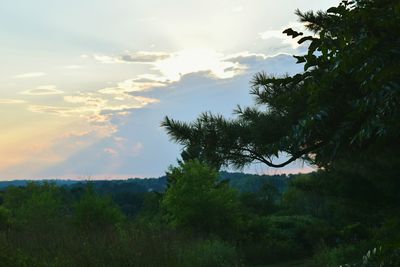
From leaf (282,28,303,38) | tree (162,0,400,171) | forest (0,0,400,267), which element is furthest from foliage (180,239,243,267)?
leaf (282,28,303,38)

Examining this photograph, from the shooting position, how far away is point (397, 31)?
2.65 meters

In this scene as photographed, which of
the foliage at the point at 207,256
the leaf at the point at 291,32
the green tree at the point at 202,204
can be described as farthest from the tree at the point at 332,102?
the green tree at the point at 202,204

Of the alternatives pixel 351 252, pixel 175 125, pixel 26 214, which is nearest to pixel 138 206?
pixel 26 214

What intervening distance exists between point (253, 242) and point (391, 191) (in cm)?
1292

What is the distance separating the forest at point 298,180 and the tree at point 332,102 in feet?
0.04

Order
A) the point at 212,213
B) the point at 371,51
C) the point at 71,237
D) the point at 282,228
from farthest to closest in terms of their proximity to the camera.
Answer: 1. the point at 282,228
2. the point at 212,213
3. the point at 71,237
4. the point at 371,51

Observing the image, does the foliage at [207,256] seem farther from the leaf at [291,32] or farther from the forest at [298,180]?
the leaf at [291,32]

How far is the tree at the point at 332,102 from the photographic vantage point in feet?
8.65

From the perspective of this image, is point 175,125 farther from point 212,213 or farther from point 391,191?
point 212,213

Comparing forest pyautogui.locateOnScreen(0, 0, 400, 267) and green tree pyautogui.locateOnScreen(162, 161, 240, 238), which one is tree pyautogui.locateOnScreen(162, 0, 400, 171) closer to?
forest pyautogui.locateOnScreen(0, 0, 400, 267)

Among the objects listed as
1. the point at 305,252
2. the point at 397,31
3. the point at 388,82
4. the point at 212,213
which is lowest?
the point at 305,252

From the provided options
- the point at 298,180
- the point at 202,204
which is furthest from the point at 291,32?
the point at 202,204

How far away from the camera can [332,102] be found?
486 cm

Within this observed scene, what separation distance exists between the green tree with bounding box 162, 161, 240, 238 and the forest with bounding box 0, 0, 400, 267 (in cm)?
5
